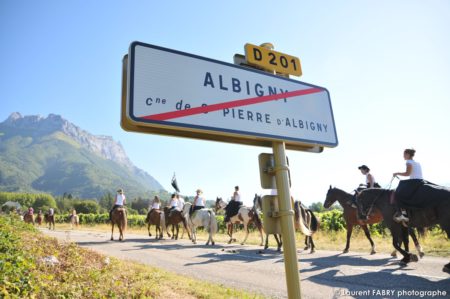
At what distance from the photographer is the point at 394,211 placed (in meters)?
8.25

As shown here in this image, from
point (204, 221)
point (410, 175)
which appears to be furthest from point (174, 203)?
point (410, 175)

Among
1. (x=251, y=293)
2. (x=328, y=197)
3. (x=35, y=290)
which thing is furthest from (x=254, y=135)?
(x=328, y=197)

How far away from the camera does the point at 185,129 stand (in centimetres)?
191

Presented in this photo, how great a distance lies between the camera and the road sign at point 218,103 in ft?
5.99

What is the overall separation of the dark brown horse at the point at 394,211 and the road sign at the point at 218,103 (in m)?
5.80

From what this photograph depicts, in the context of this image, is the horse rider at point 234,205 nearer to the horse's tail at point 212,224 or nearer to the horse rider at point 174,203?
the horse's tail at point 212,224

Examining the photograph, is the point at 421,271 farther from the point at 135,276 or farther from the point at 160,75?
the point at 160,75

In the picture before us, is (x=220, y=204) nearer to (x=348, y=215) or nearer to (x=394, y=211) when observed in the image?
(x=348, y=215)

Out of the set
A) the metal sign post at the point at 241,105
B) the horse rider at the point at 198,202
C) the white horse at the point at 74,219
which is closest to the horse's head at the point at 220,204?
the horse rider at the point at 198,202

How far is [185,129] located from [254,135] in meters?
0.58

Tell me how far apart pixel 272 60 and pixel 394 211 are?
7.64 m

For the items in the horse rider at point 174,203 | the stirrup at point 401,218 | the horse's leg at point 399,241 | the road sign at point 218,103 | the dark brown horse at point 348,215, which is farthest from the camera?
the horse rider at point 174,203

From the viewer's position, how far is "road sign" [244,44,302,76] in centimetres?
254

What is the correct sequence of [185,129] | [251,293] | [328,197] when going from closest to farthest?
1. [185,129]
2. [251,293]
3. [328,197]
